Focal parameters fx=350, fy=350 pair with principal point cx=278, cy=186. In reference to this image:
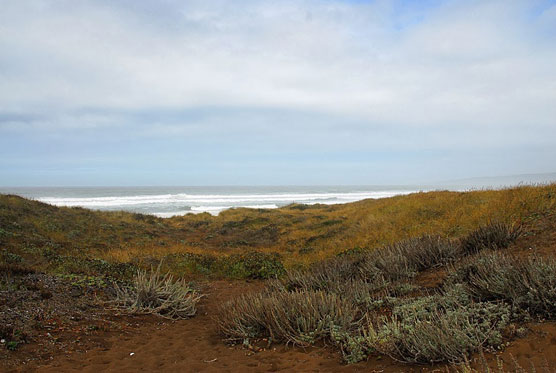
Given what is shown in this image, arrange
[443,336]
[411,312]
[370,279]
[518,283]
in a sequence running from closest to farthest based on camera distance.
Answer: [443,336], [518,283], [411,312], [370,279]

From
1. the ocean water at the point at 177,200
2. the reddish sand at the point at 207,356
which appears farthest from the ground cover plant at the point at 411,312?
the ocean water at the point at 177,200

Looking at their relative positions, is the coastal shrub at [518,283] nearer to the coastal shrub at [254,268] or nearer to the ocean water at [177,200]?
the coastal shrub at [254,268]

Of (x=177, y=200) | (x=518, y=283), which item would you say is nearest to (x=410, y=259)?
(x=518, y=283)

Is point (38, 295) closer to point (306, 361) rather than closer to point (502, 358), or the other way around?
point (306, 361)

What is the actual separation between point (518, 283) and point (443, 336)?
1.79m

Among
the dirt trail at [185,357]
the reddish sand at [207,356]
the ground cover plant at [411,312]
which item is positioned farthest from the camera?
the dirt trail at [185,357]

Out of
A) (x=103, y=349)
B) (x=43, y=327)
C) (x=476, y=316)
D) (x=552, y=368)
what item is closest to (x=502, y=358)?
(x=552, y=368)

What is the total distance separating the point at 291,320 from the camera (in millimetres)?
5223

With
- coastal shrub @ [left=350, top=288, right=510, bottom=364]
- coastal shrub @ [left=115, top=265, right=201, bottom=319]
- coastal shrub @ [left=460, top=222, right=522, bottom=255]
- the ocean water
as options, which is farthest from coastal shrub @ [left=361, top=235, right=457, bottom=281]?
the ocean water

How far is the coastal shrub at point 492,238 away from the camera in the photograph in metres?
7.75

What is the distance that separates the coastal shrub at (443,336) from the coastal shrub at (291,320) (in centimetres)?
69

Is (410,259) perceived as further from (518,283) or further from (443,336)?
(443,336)

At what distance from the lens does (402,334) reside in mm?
4086

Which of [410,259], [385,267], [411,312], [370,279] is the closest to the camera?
[411,312]
